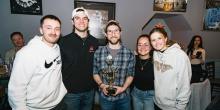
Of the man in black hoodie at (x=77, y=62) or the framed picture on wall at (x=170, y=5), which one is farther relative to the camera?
the framed picture on wall at (x=170, y=5)

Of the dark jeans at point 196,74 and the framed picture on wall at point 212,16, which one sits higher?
the framed picture on wall at point 212,16

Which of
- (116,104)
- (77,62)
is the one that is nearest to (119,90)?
(116,104)

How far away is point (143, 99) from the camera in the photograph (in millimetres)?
3064

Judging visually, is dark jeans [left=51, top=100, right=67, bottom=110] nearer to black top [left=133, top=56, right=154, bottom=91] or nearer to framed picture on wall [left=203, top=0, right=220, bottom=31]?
black top [left=133, top=56, right=154, bottom=91]

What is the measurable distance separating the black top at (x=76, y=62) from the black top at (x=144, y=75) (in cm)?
65

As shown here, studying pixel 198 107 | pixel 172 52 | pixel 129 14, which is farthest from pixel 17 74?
pixel 129 14

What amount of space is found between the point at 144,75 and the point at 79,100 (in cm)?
96

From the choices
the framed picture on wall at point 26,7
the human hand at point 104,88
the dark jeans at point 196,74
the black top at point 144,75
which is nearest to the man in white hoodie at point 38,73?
the human hand at point 104,88

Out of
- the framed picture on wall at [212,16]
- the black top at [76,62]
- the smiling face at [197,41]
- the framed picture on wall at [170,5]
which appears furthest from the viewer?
the framed picture on wall at [212,16]

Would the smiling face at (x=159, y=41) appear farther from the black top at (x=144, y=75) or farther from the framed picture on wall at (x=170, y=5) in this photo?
the framed picture on wall at (x=170, y=5)

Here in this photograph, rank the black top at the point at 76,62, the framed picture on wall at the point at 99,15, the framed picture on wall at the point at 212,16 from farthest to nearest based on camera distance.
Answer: the framed picture on wall at the point at 212,16, the framed picture on wall at the point at 99,15, the black top at the point at 76,62

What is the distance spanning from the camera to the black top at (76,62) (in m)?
2.92

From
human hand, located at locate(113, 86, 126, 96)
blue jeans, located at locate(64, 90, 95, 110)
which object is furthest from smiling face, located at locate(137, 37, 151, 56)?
blue jeans, located at locate(64, 90, 95, 110)

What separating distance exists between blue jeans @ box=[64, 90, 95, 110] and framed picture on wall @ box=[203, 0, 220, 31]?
4850 mm
